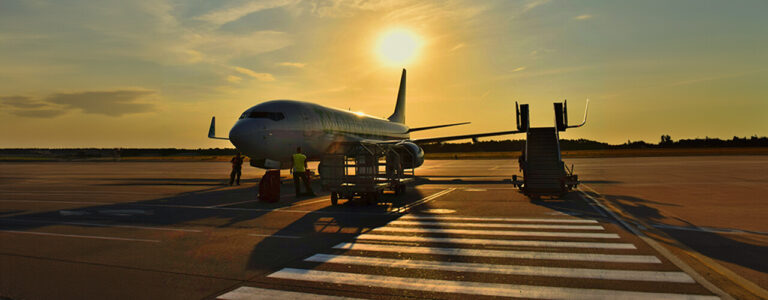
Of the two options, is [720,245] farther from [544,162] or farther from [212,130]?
[212,130]

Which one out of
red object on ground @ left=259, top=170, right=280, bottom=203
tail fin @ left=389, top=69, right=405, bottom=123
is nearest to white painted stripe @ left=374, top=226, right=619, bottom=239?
red object on ground @ left=259, top=170, right=280, bottom=203

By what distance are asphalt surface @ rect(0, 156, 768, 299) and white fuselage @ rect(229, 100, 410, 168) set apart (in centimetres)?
674

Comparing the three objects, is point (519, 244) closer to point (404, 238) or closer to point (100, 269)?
point (404, 238)

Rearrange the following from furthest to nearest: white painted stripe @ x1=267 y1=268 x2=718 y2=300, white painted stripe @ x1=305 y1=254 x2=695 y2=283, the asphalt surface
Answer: white painted stripe @ x1=305 y1=254 x2=695 y2=283, the asphalt surface, white painted stripe @ x1=267 y1=268 x2=718 y2=300

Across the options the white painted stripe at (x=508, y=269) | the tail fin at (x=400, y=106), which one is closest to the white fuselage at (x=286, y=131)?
the white painted stripe at (x=508, y=269)

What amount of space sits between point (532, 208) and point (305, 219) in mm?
7075

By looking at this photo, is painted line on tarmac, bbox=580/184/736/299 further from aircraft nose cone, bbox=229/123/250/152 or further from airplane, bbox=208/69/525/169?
aircraft nose cone, bbox=229/123/250/152

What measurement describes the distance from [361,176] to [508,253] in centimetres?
942

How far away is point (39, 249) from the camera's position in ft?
28.3

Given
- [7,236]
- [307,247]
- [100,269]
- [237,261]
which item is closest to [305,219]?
[307,247]

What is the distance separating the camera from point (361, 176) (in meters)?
16.8

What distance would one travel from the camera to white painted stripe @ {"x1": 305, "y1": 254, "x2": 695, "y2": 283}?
6230 mm

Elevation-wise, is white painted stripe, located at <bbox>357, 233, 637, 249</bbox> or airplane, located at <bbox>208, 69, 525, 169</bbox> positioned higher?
airplane, located at <bbox>208, 69, 525, 169</bbox>

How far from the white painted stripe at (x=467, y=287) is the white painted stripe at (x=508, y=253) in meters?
1.76
